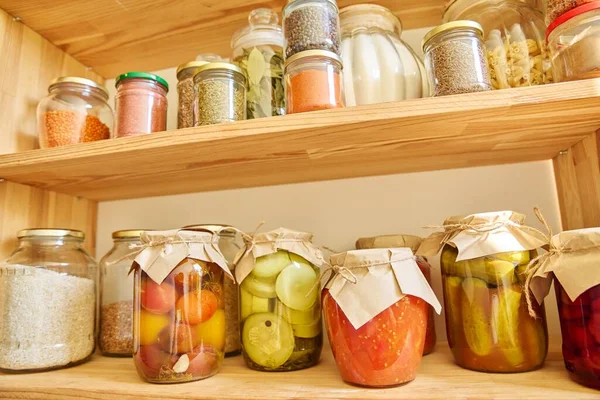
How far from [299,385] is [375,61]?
56 cm

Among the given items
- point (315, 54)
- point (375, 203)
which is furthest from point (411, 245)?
point (315, 54)

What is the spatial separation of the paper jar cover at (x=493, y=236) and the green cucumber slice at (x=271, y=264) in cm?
27

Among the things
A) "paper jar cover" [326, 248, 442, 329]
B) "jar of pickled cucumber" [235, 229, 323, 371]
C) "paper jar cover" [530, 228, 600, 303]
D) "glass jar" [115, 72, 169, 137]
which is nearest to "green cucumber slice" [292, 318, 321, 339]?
"jar of pickled cucumber" [235, 229, 323, 371]

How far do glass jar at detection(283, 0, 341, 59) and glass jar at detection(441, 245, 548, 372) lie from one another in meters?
0.44

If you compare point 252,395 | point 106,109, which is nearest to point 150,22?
point 106,109

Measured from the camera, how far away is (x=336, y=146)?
0.76m

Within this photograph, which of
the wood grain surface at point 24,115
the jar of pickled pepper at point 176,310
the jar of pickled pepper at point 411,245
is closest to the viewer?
the jar of pickled pepper at point 176,310

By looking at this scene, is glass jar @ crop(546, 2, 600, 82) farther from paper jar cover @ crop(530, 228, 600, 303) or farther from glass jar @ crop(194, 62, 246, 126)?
glass jar @ crop(194, 62, 246, 126)

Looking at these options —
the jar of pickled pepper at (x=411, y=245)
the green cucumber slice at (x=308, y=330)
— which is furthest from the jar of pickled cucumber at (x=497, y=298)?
the green cucumber slice at (x=308, y=330)

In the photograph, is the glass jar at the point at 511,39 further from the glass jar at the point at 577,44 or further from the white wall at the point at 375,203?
the white wall at the point at 375,203

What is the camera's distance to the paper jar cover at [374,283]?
1.98 feet

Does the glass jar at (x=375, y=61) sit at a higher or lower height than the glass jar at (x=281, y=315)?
higher

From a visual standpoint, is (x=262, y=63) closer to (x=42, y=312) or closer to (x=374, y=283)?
(x=374, y=283)

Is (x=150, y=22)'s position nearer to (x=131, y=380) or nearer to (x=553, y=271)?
(x=131, y=380)
